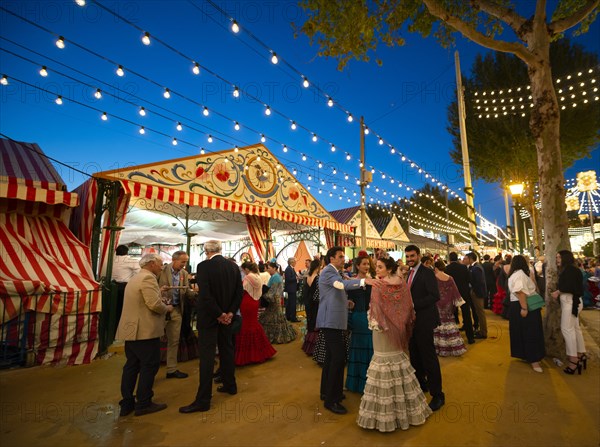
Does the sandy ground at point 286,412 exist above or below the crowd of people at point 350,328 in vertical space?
below

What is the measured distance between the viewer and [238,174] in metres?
8.73

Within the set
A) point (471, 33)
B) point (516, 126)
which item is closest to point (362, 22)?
point (471, 33)

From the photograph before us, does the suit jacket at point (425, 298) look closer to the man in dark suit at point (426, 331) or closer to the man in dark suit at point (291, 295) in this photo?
the man in dark suit at point (426, 331)

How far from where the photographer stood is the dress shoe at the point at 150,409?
3217mm

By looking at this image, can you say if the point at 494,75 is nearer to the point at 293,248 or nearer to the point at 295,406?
the point at 293,248

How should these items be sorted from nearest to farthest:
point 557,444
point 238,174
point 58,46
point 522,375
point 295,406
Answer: point 557,444, point 295,406, point 522,375, point 58,46, point 238,174

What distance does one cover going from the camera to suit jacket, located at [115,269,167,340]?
322 centimetres

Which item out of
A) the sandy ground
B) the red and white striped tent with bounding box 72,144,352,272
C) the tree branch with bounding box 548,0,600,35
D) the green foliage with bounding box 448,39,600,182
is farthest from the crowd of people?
the green foliage with bounding box 448,39,600,182

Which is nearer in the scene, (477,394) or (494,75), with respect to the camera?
(477,394)

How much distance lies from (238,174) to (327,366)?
6382mm

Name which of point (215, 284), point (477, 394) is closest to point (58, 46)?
point (215, 284)

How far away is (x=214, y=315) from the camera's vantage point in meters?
3.43

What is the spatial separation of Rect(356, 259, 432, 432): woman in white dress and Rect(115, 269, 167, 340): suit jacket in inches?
87.0

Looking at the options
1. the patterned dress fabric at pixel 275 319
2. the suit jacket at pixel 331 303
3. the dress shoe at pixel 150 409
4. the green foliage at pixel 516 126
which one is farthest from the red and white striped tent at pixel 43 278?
the green foliage at pixel 516 126
